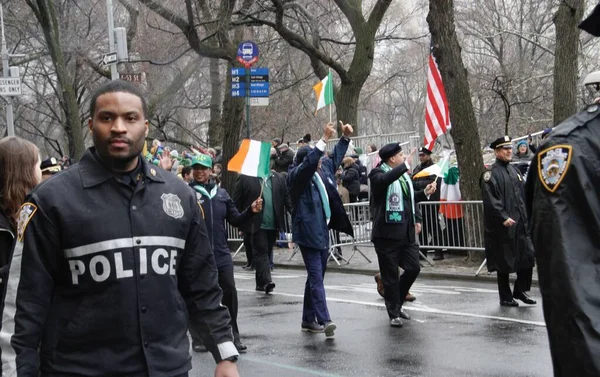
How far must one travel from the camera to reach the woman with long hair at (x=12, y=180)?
5523 mm

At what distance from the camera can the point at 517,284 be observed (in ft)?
39.6

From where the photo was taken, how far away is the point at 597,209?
3.00 metres

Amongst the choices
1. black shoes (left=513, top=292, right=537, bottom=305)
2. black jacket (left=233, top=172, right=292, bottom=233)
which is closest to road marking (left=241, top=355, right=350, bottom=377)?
black shoes (left=513, top=292, right=537, bottom=305)

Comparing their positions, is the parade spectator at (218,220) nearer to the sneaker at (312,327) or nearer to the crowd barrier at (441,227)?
the sneaker at (312,327)

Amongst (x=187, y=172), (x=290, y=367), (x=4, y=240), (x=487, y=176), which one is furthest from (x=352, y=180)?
(x=4, y=240)

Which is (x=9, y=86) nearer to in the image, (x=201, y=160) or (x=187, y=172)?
(x=187, y=172)

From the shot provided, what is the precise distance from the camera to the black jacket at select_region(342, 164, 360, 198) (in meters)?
21.6

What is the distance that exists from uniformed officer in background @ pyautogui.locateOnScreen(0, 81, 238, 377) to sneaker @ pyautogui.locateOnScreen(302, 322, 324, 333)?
647 cm

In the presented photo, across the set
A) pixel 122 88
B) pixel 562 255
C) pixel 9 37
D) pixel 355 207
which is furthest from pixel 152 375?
pixel 9 37

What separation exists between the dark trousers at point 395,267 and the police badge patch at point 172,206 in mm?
6912

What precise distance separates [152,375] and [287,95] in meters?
39.4

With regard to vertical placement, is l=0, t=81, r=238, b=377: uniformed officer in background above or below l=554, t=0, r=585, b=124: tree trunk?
below

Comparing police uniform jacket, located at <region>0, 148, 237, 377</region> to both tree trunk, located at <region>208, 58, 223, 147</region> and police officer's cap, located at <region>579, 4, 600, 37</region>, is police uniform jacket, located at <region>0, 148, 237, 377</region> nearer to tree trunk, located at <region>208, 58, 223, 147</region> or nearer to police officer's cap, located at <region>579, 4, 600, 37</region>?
police officer's cap, located at <region>579, 4, 600, 37</region>

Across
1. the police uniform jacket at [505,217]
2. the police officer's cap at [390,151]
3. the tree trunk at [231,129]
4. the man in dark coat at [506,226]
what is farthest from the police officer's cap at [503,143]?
the tree trunk at [231,129]
